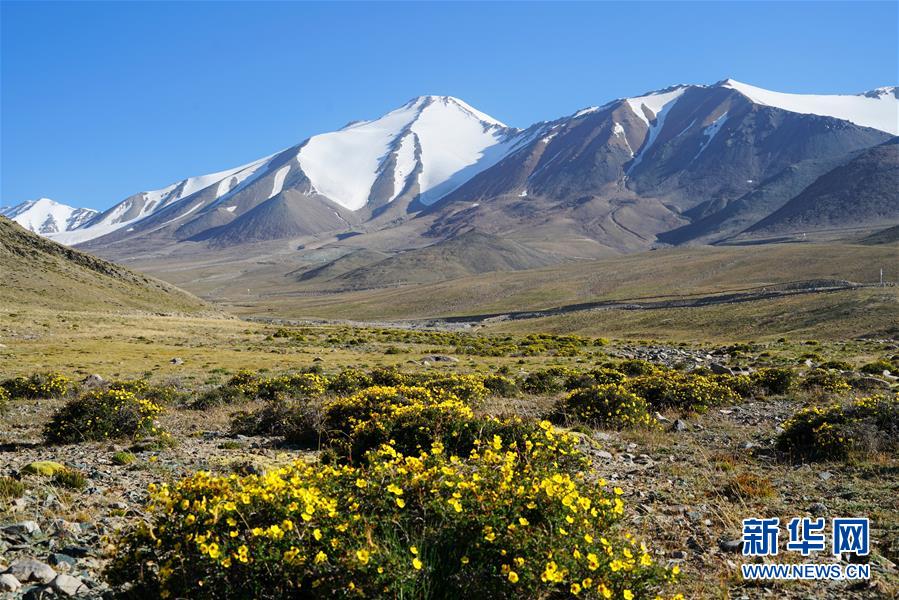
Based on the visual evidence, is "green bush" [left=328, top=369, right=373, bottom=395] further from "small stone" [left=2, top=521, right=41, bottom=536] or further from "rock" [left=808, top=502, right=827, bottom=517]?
"rock" [left=808, top=502, right=827, bottom=517]

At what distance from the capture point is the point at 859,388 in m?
18.8

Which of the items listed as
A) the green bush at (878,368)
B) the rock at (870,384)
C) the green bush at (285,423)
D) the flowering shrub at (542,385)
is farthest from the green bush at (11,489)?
the green bush at (878,368)

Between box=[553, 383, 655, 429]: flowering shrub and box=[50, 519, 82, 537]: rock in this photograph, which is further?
box=[553, 383, 655, 429]: flowering shrub

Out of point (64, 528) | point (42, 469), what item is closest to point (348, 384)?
point (42, 469)

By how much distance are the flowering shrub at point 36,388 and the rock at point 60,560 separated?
1567cm

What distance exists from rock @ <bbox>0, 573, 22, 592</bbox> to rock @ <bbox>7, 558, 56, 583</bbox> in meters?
0.12

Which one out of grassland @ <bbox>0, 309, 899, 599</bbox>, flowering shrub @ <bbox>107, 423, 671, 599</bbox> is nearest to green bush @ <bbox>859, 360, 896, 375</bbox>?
grassland @ <bbox>0, 309, 899, 599</bbox>

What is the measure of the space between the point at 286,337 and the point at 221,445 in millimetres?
44396

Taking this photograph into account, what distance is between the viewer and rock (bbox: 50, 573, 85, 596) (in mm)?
5207

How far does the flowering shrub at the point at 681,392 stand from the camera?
52.2 feet

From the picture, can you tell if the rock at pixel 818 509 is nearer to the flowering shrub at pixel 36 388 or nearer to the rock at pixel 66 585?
the rock at pixel 66 585

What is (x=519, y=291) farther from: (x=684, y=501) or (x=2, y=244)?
(x=684, y=501)

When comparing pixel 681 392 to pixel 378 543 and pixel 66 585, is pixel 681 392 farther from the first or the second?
pixel 66 585

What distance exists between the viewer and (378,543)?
480cm
